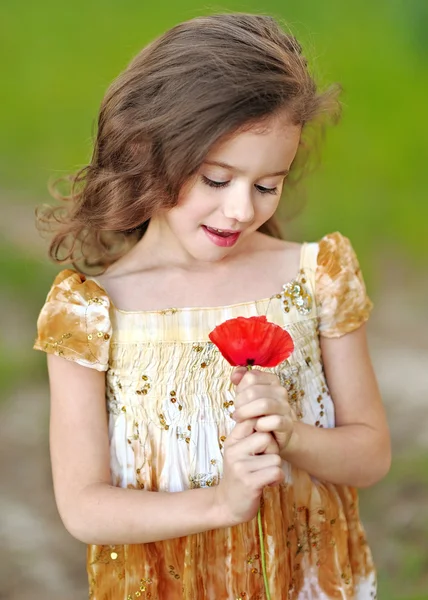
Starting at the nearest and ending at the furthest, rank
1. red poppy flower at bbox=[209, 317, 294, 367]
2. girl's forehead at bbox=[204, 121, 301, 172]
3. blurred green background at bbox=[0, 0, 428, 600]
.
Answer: red poppy flower at bbox=[209, 317, 294, 367]
girl's forehead at bbox=[204, 121, 301, 172]
blurred green background at bbox=[0, 0, 428, 600]

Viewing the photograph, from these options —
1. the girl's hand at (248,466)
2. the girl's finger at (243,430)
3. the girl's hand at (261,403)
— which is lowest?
the girl's hand at (248,466)

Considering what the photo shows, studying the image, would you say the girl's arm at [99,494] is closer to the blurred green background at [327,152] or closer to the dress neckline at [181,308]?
the dress neckline at [181,308]

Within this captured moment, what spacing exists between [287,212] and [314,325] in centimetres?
60

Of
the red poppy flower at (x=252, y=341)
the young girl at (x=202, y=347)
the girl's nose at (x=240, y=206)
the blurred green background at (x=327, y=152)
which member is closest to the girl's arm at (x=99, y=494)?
the young girl at (x=202, y=347)

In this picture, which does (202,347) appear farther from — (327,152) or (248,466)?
(327,152)

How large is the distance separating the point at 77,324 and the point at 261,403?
0.32 meters

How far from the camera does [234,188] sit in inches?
40.5

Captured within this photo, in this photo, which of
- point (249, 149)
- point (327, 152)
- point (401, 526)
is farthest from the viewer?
point (327, 152)

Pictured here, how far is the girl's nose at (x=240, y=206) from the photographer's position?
3.35 feet

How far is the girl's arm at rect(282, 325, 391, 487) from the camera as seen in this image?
46.1 inches

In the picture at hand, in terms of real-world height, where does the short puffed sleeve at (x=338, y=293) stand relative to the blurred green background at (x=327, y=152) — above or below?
below

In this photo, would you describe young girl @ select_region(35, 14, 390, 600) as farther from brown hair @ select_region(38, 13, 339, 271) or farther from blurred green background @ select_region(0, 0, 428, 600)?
blurred green background @ select_region(0, 0, 428, 600)

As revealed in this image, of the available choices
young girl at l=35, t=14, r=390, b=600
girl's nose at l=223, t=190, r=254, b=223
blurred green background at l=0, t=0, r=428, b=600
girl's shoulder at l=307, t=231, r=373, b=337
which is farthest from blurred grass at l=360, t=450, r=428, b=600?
girl's nose at l=223, t=190, r=254, b=223

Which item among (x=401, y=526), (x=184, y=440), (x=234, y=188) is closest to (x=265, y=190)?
(x=234, y=188)
